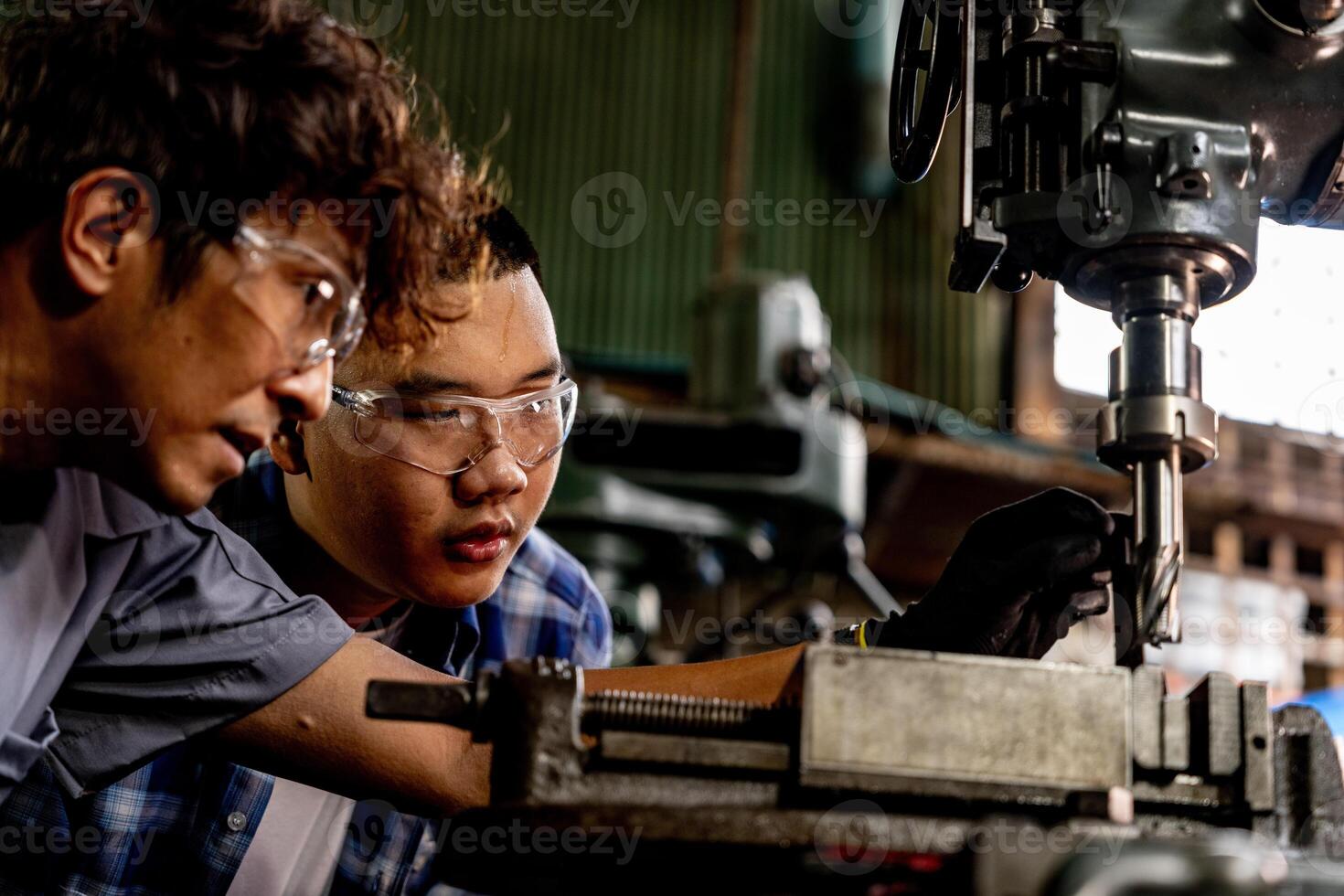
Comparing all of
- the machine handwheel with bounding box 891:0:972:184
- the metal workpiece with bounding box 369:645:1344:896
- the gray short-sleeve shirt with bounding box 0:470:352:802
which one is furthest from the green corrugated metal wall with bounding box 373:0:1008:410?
the metal workpiece with bounding box 369:645:1344:896

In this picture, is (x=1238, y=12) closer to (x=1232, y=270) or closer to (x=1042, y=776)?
(x=1232, y=270)

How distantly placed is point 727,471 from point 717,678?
173cm

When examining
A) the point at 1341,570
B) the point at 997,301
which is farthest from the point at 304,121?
the point at 1341,570

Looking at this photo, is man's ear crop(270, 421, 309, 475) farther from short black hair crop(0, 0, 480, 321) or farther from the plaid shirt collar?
short black hair crop(0, 0, 480, 321)

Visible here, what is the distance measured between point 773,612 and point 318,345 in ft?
10.3

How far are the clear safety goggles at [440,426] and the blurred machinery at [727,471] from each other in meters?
1.23

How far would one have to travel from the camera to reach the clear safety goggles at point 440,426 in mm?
1555

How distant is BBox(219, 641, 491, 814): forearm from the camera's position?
127 centimetres

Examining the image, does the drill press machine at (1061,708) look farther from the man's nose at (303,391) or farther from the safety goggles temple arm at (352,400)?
the safety goggles temple arm at (352,400)

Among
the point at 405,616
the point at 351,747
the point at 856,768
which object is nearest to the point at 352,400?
the point at 405,616

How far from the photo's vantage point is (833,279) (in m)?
5.68

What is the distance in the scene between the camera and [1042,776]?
2.80 ft

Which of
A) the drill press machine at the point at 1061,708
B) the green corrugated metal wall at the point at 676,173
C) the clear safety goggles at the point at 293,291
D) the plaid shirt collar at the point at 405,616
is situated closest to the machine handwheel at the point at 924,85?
the drill press machine at the point at 1061,708

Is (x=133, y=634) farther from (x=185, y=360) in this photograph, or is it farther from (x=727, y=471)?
(x=727, y=471)
